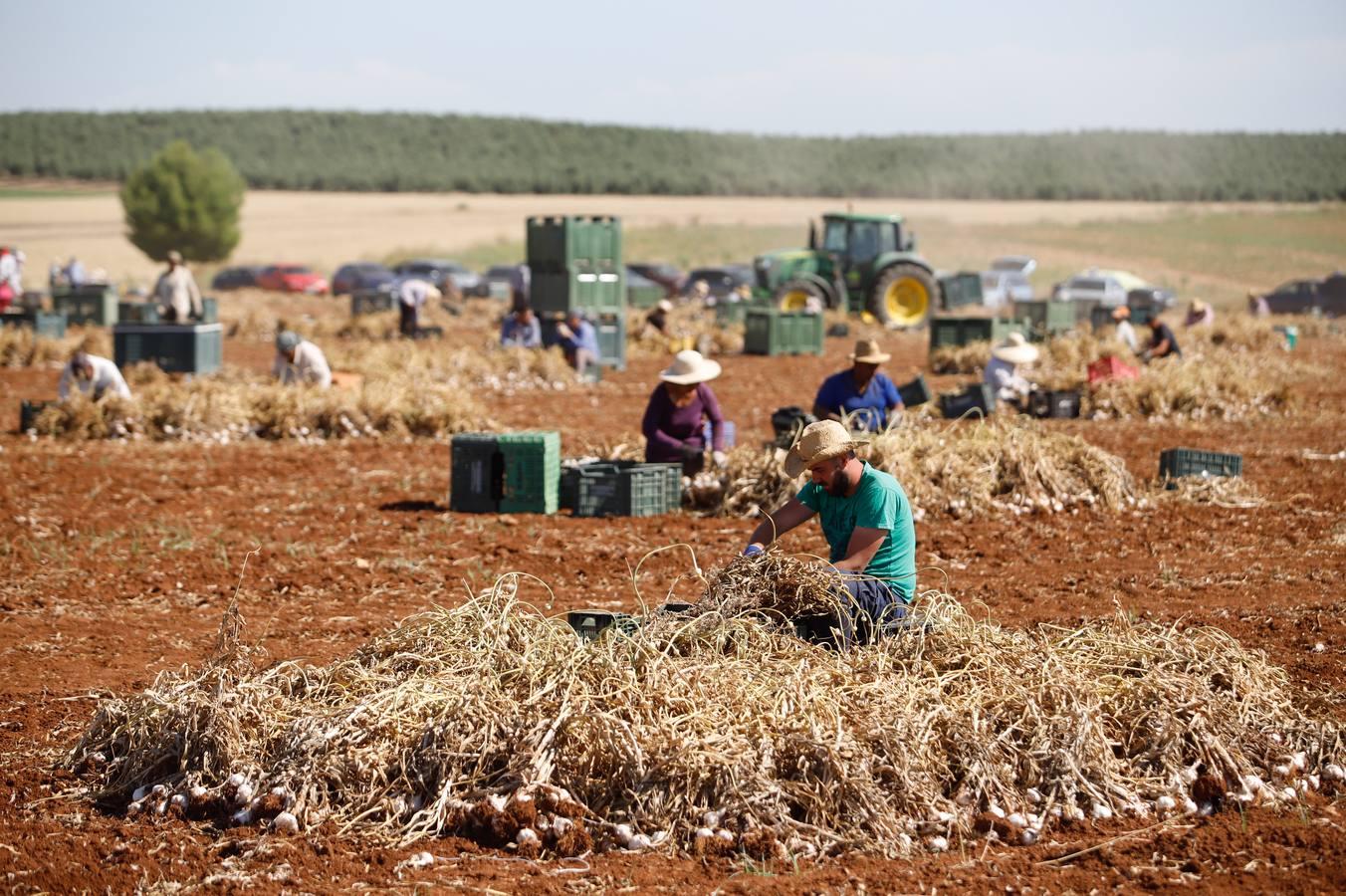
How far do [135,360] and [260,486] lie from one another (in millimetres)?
6299

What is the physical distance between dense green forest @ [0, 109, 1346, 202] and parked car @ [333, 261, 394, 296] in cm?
6584

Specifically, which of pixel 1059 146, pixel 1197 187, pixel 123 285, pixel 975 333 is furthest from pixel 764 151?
pixel 975 333

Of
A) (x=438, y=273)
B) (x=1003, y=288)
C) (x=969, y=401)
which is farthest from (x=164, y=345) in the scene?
(x=438, y=273)

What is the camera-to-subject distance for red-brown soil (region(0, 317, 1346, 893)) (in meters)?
4.96

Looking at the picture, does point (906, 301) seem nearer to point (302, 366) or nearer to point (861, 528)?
point (302, 366)

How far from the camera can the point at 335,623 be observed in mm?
8023

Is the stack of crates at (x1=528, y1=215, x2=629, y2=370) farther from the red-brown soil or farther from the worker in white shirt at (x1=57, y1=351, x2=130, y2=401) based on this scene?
the worker in white shirt at (x1=57, y1=351, x2=130, y2=401)

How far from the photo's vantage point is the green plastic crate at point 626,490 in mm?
10828

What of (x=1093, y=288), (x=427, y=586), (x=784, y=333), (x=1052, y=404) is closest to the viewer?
(x=427, y=586)

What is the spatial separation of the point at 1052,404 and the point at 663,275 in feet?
101

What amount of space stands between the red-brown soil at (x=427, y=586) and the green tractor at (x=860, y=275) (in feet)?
47.8

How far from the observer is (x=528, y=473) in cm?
1106

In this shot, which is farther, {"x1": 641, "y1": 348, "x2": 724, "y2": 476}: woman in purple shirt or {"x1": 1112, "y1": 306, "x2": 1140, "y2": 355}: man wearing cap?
{"x1": 1112, "y1": 306, "x2": 1140, "y2": 355}: man wearing cap

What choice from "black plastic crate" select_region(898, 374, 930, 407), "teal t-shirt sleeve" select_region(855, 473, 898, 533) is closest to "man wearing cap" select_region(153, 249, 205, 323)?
"black plastic crate" select_region(898, 374, 930, 407)
